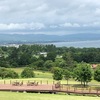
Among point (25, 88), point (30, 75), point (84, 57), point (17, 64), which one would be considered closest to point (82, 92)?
point (25, 88)

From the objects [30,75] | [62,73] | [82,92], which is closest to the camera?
[82,92]

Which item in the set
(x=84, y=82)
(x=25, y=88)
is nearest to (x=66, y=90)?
(x=25, y=88)

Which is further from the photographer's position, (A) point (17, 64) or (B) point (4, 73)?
(A) point (17, 64)

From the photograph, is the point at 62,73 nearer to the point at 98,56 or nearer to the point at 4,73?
the point at 4,73

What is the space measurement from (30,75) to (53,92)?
3105 centimetres

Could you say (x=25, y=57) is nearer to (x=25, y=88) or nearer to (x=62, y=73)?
(x=62, y=73)

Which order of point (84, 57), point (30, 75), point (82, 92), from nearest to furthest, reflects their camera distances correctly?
1. point (82, 92)
2. point (30, 75)
3. point (84, 57)

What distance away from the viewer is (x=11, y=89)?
39.0 m

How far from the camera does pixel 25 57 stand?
122375mm

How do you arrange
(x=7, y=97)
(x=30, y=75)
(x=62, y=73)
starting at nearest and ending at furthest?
(x=7, y=97) < (x=62, y=73) < (x=30, y=75)

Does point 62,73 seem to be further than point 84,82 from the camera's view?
Yes

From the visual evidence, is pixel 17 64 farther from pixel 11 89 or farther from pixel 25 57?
pixel 11 89

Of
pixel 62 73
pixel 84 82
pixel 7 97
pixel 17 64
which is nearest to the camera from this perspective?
pixel 7 97

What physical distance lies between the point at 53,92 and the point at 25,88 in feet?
12.5
